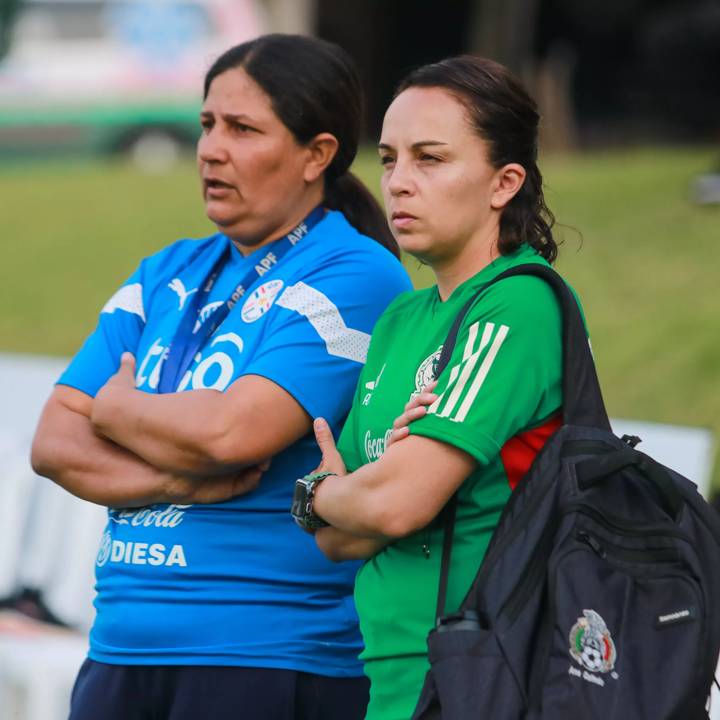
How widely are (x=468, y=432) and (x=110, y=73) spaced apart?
16.1 metres

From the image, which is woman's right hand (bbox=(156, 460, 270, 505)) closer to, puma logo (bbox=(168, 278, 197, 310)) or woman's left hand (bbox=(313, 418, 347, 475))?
woman's left hand (bbox=(313, 418, 347, 475))

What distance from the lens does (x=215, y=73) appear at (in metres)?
3.37

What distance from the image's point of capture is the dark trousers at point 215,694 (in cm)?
302

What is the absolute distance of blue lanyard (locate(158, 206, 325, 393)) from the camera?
10.7 feet

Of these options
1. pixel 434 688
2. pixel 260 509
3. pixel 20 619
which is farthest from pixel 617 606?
pixel 20 619

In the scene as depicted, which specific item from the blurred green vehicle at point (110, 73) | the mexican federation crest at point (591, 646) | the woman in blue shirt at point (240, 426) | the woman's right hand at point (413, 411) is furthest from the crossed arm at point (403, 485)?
the blurred green vehicle at point (110, 73)

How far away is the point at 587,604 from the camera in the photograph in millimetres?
2414

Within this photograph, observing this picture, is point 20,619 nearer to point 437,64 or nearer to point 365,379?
point 365,379

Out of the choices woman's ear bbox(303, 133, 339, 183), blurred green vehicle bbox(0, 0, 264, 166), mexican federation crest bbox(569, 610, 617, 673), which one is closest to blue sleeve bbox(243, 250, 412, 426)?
woman's ear bbox(303, 133, 339, 183)

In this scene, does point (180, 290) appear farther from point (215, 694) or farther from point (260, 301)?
point (215, 694)

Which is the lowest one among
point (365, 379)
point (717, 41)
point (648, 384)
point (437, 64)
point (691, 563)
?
point (691, 563)

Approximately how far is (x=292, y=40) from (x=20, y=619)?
92.5 inches

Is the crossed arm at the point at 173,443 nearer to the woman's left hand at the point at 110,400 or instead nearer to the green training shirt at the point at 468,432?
the woman's left hand at the point at 110,400

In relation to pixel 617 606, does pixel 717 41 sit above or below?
above
